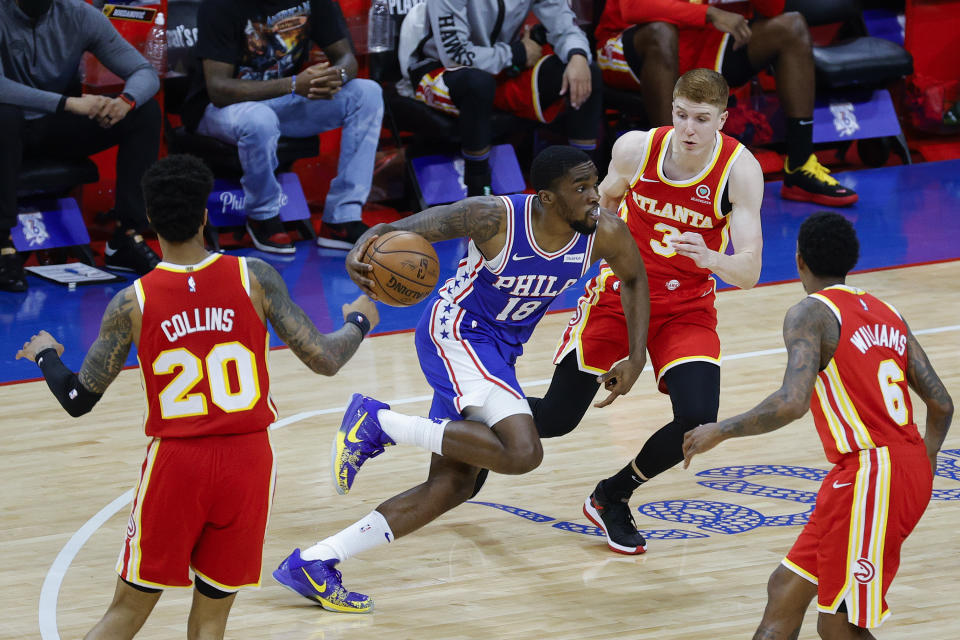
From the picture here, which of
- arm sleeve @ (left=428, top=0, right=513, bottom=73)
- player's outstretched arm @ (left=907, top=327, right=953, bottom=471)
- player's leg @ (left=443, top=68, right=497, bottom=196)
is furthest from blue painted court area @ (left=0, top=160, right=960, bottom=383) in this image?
player's outstretched arm @ (left=907, top=327, right=953, bottom=471)

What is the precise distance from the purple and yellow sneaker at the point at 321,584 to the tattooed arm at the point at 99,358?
43.0 inches

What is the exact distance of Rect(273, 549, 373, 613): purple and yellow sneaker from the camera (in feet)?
14.3

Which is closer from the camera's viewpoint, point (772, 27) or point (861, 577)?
point (861, 577)

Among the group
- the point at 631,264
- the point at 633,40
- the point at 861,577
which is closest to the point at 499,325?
the point at 631,264

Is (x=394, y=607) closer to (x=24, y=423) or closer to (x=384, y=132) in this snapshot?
(x=24, y=423)

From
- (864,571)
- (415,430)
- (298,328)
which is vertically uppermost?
(298,328)

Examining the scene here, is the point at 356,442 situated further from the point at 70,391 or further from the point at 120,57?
the point at 120,57

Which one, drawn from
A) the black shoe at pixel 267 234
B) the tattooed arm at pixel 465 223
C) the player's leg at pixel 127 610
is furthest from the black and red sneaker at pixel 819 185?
the player's leg at pixel 127 610

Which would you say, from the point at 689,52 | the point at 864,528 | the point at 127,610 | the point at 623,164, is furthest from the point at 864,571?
the point at 689,52

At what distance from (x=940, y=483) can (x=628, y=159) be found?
5.81ft

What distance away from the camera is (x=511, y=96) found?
9680 millimetres

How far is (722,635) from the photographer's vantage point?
4094 mm

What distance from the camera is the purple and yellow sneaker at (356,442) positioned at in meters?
4.75

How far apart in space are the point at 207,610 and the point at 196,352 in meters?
0.70
